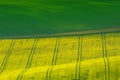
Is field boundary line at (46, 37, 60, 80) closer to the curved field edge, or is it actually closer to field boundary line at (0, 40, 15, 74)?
the curved field edge

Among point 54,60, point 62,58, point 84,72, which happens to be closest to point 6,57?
point 54,60

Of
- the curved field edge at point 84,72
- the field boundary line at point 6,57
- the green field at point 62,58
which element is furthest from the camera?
the field boundary line at point 6,57

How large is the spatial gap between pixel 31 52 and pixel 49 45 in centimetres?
101

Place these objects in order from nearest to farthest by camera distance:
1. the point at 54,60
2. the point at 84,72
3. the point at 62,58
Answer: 1. the point at 84,72
2. the point at 54,60
3. the point at 62,58

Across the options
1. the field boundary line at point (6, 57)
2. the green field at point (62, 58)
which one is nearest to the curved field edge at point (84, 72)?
the green field at point (62, 58)

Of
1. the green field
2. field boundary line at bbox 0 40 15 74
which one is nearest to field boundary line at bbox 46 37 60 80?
the green field

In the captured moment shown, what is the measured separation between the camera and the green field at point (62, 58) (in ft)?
42.0

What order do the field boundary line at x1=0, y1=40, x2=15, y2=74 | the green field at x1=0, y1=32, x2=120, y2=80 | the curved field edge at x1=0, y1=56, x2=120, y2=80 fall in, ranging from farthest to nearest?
1. the field boundary line at x1=0, y1=40, x2=15, y2=74
2. the green field at x1=0, y1=32, x2=120, y2=80
3. the curved field edge at x1=0, y1=56, x2=120, y2=80

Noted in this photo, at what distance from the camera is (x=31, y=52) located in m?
16.9

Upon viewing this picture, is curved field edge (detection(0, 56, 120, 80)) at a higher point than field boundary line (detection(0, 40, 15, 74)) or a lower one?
lower

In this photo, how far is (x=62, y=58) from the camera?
16.0m

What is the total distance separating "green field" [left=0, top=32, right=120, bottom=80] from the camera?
12789 millimetres

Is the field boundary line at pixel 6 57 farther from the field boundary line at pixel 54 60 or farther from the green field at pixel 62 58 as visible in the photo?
the field boundary line at pixel 54 60

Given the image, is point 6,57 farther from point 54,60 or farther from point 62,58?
point 62,58
